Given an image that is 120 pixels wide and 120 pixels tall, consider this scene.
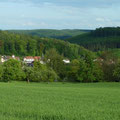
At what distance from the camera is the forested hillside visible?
18162cm

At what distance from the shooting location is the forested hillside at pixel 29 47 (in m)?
182

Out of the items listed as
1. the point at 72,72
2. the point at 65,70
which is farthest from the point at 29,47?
the point at 72,72

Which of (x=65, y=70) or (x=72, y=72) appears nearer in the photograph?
(x=72, y=72)

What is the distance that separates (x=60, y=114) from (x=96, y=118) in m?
1.78

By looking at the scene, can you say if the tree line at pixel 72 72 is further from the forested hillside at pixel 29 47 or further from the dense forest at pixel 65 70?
the forested hillside at pixel 29 47

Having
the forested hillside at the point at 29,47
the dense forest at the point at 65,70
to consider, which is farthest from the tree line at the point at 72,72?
the forested hillside at the point at 29,47

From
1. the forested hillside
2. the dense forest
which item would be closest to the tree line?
the dense forest

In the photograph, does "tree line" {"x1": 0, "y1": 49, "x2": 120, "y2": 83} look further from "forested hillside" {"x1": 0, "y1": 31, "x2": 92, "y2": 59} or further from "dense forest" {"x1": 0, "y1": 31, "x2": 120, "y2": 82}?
"forested hillside" {"x1": 0, "y1": 31, "x2": 92, "y2": 59}

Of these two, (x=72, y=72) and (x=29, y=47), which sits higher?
(x=29, y=47)

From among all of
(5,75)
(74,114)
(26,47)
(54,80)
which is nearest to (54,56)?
(54,80)

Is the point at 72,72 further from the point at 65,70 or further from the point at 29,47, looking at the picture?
the point at 29,47

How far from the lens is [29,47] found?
191125mm

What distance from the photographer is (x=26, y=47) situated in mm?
190625

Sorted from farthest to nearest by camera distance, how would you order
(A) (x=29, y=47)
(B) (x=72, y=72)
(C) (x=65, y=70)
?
(A) (x=29, y=47) → (C) (x=65, y=70) → (B) (x=72, y=72)
